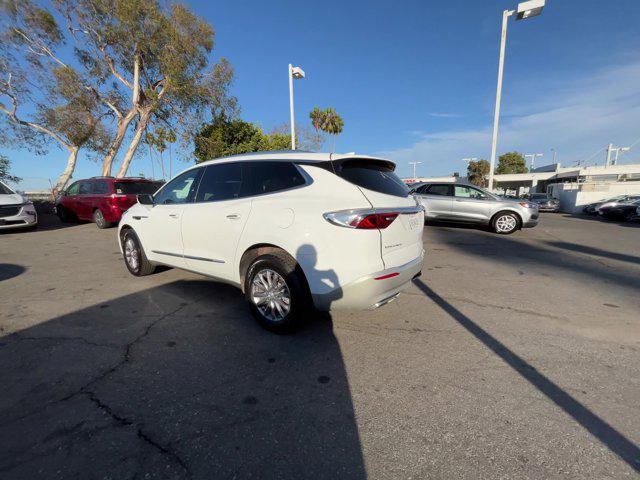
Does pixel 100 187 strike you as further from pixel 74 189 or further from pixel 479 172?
pixel 479 172

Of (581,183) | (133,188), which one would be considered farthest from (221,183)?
(581,183)

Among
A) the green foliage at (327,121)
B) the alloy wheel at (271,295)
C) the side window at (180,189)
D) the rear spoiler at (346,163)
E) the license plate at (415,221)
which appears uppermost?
the green foliage at (327,121)

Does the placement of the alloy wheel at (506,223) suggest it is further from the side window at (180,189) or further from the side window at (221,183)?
the side window at (180,189)

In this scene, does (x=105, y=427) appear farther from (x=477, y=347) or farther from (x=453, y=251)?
(x=453, y=251)

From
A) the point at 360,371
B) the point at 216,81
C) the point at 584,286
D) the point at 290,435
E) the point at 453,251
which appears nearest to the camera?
the point at 290,435

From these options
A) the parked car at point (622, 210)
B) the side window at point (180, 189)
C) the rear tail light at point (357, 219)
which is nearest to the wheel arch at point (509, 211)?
the rear tail light at point (357, 219)

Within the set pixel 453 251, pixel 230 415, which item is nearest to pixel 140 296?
pixel 230 415

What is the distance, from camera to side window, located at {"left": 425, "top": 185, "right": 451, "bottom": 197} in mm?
11078

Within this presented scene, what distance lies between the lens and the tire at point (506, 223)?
32.6ft

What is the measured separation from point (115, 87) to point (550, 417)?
25400 mm

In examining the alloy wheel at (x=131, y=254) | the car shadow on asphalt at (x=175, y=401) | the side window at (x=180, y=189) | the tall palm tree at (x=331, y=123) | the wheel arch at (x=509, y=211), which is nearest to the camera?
the car shadow on asphalt at (x=175, y=401)

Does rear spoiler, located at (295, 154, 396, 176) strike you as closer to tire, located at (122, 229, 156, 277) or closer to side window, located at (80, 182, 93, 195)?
tire, located at (122, 229, 156, 277)

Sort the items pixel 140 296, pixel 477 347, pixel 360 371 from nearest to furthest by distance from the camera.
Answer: pixel 360 371 → pixel 477 347 → pixel 140 296

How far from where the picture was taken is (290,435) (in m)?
1.93
